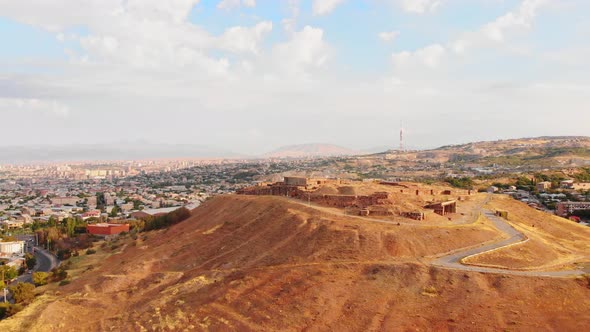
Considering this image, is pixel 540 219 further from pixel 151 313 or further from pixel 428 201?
pixel 151 313

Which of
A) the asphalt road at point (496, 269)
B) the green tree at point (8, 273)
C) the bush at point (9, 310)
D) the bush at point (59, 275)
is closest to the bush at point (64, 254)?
the green tree at point (8, 273)

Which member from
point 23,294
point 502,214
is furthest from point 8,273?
point 502,214

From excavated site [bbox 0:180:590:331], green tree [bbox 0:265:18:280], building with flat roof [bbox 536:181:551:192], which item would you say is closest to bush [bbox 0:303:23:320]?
excavated site [bbox 0:180:590:331]

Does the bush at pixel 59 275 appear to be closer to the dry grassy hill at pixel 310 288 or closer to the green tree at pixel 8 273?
the dry grassy hill at pixel 310 288

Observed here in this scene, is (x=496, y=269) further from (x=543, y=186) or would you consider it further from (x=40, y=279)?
(x=543, y=186)

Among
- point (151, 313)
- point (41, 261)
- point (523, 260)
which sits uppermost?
point (523, 260)

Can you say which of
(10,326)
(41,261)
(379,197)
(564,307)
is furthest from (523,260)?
(41,261)
